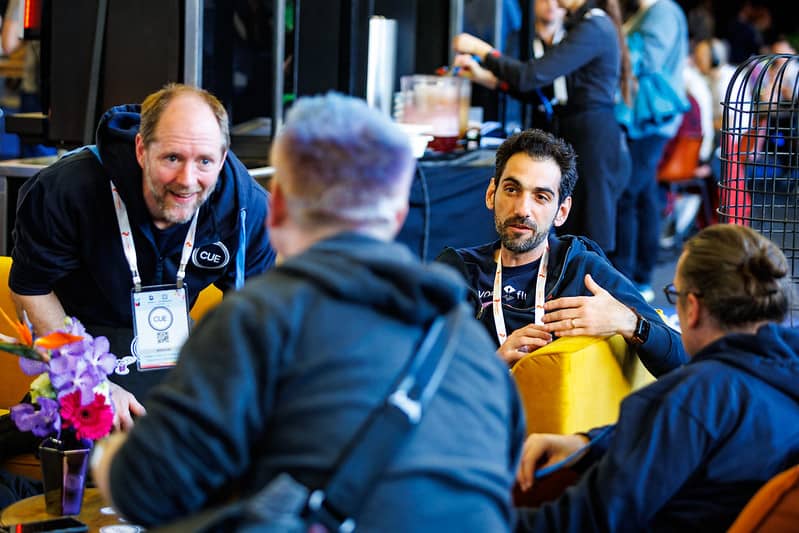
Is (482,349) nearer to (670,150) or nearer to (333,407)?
(333,407)

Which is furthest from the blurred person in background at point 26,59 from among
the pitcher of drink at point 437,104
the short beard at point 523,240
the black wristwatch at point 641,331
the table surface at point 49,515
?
the black wristwatch at point 641,331

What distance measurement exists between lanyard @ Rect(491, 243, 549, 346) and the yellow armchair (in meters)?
0.20

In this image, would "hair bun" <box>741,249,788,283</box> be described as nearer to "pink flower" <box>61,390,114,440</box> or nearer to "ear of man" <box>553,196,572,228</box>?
"ear of man" <box>553,196,572,228</box>

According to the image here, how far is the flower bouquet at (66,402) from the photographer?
2244mm

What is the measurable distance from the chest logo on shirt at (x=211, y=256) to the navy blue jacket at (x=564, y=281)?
0.62 metres

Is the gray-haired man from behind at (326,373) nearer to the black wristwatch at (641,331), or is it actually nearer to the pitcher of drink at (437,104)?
the black wristwatch at (641,331)

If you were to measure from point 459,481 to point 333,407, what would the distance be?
19cm

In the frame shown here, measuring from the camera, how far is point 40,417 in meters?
2.31

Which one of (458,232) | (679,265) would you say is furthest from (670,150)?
(679,265)

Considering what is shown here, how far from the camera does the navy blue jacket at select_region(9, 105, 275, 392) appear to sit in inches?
118

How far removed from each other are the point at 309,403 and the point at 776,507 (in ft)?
2.94

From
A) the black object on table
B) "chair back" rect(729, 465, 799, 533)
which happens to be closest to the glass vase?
"chair back" rect(729, 465, 799, 533)

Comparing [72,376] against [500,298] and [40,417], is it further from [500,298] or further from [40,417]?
[500,298]

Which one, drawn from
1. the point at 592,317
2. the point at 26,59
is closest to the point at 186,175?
the point at 592,317
